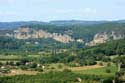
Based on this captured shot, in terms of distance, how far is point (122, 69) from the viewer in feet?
279

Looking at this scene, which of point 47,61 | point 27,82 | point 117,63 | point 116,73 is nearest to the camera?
point 27,82

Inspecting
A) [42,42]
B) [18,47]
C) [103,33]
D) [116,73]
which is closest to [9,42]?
[18,47]

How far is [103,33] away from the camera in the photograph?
196 meters

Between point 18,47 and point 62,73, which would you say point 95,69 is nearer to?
point 62,73

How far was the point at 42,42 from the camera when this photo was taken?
199m

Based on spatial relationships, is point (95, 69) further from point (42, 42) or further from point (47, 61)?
point (42, 42)

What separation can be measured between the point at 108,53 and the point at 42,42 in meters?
85.2

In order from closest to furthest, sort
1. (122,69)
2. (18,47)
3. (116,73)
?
(116,73), (122,69), (18,47)

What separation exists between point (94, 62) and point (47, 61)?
14.4 m

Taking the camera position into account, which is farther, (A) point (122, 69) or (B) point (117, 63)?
(B) point (117, 63)

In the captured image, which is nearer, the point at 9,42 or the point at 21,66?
the point at 21,66

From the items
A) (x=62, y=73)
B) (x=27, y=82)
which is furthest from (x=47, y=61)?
(x=27, y=82)

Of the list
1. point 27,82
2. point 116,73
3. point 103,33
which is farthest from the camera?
point 103,33

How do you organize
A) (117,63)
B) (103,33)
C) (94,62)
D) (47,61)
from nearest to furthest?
(117,63) < (94,62) < (47,61) < (103,33)
